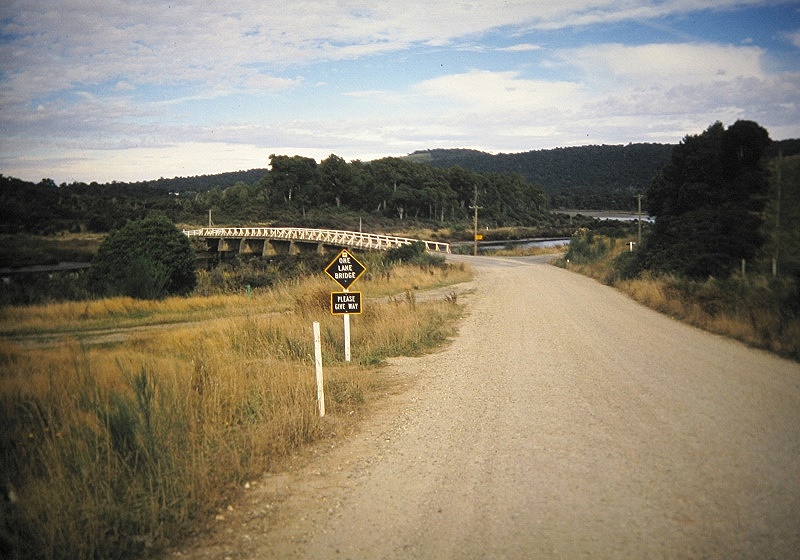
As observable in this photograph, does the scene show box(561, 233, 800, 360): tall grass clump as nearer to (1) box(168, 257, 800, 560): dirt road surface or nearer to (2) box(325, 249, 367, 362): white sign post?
(1) box(168, 257, 800, 560): dirt road surface

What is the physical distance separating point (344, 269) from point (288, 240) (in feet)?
175

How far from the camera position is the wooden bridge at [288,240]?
181 feet

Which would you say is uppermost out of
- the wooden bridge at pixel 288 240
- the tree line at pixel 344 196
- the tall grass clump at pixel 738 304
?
the tree line at pixel 344 196

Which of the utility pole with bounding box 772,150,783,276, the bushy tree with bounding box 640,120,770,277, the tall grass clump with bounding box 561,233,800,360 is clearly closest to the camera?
the tall grass clump with bounding box 561,233,800,360

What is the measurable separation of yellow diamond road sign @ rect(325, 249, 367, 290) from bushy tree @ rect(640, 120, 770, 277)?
17.5m

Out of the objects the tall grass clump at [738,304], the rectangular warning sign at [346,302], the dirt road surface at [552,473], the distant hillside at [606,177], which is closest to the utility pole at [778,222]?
the tall grass clump at [738,304]

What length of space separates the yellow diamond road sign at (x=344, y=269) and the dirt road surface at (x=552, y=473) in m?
1.98

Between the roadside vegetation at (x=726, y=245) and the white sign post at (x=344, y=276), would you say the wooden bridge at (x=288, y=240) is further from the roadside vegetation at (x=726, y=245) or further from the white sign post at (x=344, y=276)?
the white sign post at (x=344, y=276)

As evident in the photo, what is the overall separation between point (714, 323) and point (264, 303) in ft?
48.7

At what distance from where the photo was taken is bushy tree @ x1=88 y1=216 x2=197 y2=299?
2505 centimetres

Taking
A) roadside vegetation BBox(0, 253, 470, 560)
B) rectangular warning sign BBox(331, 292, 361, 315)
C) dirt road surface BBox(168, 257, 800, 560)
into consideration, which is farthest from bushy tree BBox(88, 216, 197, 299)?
dirt road surface BBox(168, 257, 800, 560)

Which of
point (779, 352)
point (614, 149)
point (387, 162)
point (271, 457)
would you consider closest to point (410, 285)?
point (779, 352)

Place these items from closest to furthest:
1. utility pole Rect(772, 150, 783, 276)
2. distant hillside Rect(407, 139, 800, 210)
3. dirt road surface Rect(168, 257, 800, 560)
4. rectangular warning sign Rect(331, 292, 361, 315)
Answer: dirt road surface Rect(168, 257, 800, 560) < rectangular warning sign Rect(331, 292, 361, 315) < utility pole Rect(772, 150, 783, 276) < distant hillside Rect(407, 139, 800, 210)

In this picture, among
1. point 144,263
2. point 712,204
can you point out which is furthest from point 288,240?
point 712,204
